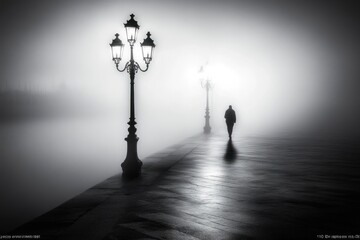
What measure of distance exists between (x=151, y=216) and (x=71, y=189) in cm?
2347

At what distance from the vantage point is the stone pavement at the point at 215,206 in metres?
5.36

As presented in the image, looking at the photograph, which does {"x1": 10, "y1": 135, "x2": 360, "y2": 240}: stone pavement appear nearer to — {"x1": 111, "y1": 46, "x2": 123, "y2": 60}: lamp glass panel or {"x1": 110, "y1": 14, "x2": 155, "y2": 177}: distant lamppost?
{"x1": 110, "y1": 14, "x2": 155, "y2": 177}: distant lamppost

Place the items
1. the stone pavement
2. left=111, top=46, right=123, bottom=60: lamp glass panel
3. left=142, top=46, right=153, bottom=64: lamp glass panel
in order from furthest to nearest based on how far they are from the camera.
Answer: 1. left=142, top=46, right=153, bottom=64: lamp glass panel
2. left=111, top=46, right=123, bottom=60: lamp glass panel
3. the stone pavement

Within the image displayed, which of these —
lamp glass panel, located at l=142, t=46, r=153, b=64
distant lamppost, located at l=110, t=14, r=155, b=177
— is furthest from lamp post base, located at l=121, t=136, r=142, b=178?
lamp glass panel, located at l=142, t=46, r=153, b=64

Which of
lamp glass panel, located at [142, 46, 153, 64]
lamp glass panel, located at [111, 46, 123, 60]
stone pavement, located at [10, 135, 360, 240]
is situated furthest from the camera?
lamp glass panel, located at [142, 46, 153, 64]

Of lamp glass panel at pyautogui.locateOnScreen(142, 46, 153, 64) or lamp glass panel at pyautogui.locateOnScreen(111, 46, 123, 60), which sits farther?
lamp glass panel at pyautogui.locateOnScreen(142, 46, 153, 64)

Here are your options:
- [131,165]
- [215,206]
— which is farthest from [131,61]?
[215,206]

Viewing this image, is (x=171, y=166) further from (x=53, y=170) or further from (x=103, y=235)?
(x=53, y=170)

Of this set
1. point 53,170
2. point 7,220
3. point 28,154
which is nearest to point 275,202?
point 7,220

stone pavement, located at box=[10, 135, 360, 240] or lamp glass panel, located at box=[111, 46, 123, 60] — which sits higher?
lamp glass panel, located at box=[111, 46, 123, 60]

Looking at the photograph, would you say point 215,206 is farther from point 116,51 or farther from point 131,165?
point 116,51

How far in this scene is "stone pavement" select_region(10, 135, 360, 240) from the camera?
5.36 metres

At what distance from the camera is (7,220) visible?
60.0ft

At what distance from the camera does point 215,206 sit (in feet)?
22.2
